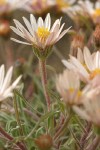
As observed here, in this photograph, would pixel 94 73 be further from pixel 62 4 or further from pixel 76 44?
pixel 62 4

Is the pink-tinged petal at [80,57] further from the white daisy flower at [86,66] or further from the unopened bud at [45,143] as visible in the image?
the unopened bud at [45,143]

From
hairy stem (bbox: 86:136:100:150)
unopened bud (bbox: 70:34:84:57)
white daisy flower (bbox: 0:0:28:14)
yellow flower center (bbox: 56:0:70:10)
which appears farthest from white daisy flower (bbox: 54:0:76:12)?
hairy stem (bbox: 86:136:100:150)

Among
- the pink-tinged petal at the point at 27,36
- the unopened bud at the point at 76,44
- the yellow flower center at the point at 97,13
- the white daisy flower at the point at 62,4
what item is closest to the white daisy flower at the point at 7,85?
the pink-tinged petal at the point at 27,36

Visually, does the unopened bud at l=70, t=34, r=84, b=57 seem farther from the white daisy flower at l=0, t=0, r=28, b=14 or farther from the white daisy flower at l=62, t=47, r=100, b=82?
the white daisy flower at l=0, t=0, r=28, b=14

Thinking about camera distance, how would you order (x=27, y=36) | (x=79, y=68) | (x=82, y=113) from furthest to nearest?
(x=27, y=36) < (x=79, y=68) < (x=82, y=113)

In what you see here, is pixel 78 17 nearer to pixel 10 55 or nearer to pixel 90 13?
pixel 90 13

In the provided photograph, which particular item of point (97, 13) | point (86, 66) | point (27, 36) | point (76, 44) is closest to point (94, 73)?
point (86, 66)
